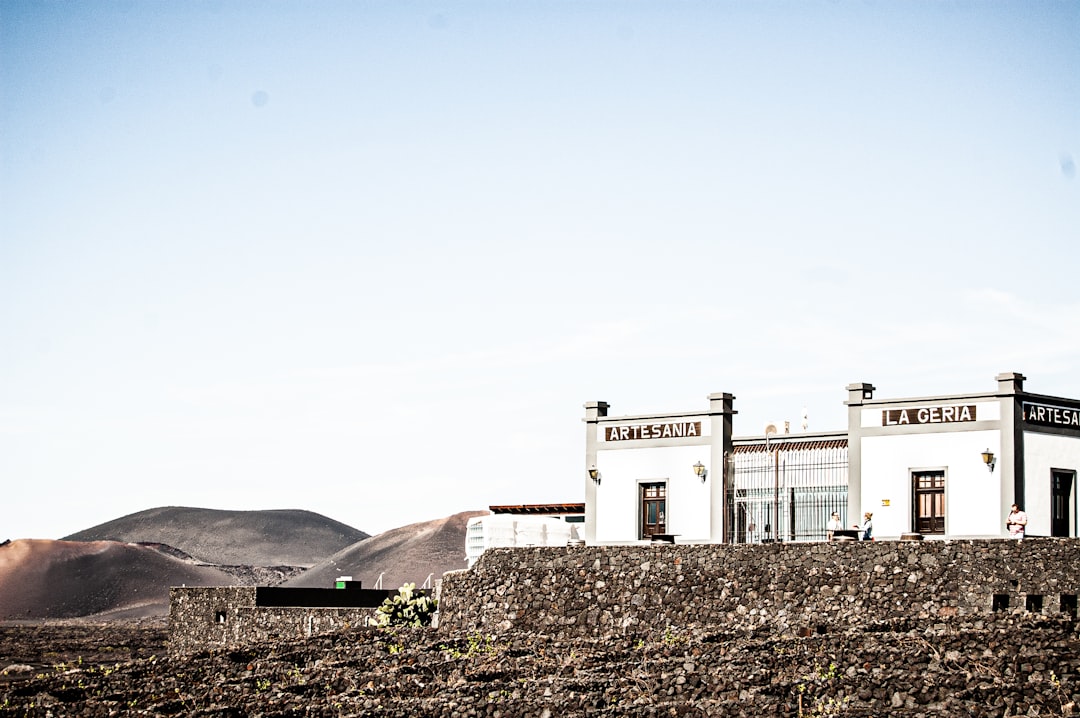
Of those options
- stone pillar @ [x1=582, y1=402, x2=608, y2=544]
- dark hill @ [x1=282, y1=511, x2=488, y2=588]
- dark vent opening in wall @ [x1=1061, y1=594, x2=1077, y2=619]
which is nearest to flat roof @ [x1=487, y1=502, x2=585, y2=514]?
stone pillar @ [x1=582, y1=402, x2=608, y2=544]

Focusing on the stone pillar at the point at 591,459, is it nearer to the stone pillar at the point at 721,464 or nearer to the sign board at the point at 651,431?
the sign board at the point at 651,431

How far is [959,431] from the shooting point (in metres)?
35.4

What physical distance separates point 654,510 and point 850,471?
19.5 ft

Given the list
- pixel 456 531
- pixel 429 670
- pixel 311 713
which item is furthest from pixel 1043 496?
pixel 456 531

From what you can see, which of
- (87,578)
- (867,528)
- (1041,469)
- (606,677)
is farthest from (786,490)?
(87,578)

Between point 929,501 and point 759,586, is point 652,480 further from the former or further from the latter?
point 929,501

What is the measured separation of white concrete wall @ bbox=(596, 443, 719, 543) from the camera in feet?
128

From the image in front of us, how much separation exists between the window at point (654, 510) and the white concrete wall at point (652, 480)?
0.20 metres

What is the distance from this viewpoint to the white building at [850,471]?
114 ft

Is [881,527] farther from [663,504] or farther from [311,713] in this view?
[311,713]

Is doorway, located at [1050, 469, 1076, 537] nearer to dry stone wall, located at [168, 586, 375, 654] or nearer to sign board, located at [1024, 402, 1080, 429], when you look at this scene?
sign board, located at [1024, 402, 1080, 429]

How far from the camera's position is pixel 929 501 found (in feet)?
117

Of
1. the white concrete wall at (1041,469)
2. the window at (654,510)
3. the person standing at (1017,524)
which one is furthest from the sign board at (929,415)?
the window at (654,510)

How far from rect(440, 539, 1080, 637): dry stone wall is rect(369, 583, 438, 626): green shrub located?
1079 millimetres
